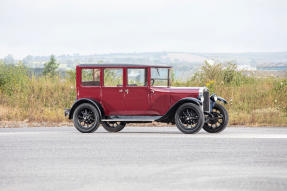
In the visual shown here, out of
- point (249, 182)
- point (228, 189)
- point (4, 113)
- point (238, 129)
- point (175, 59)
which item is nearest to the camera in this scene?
point (228, 189)

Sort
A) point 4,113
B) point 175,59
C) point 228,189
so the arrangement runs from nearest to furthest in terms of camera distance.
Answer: point 228,189 → point 4,113 → point 175,59

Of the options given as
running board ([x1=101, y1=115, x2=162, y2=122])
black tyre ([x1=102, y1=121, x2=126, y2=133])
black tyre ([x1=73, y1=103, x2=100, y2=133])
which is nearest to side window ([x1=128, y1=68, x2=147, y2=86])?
running board ([x1=101, y1=115, x2=162, y2=122])

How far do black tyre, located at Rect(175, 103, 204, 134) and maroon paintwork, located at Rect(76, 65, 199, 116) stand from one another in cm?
53

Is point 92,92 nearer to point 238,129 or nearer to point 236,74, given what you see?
point 238,129

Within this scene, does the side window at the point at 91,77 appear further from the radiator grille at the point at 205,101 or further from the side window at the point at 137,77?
the radiator grille at the point at 205,101

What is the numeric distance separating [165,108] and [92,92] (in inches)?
85.4

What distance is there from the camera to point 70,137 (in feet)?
55.9

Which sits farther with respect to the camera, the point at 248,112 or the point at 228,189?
the point at 248,112

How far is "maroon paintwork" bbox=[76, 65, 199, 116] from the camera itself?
693 inches

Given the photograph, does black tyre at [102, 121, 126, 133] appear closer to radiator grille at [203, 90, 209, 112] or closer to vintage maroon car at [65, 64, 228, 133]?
vintage maroon car at [65, 64, 228, 133]

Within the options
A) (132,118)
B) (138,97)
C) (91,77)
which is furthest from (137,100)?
(91,77)

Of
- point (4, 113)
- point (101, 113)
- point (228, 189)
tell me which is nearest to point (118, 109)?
point (101, 113)

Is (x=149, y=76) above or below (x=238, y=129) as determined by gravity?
above

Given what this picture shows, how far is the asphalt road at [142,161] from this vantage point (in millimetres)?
9242
